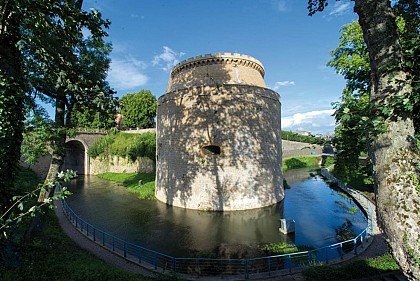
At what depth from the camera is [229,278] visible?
6895 millimetres

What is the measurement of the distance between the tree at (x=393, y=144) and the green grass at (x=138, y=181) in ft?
54.2

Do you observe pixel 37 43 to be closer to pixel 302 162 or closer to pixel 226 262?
pixel 226 262

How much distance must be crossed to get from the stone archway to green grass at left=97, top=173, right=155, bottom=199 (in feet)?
14.4

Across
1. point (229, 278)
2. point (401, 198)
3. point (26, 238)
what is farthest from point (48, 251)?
point (401, 198)

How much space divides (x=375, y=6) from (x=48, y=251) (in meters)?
9.32

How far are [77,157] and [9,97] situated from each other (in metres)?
35.4

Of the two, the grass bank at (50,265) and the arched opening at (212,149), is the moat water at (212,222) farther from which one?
the arched opening at (212,149)

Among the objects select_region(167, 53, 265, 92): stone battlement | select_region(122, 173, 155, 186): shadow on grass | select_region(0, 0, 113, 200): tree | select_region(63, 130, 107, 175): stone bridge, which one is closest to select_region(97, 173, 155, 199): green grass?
select_region(122, 173, 155, 186): shadow on grass

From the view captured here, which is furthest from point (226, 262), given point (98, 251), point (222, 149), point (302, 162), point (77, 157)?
point (302, 162)

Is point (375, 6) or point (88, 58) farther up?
point (88, 58)

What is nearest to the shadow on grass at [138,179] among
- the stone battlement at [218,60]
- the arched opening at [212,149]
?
the arched opening at [212,149]

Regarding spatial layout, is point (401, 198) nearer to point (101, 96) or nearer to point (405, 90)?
point (405, 90)

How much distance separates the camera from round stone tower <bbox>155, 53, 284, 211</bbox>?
1420 cm

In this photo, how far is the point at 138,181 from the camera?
23766mm
